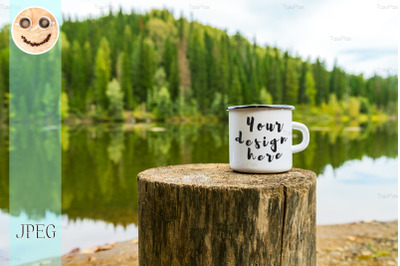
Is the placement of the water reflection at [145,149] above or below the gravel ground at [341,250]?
above

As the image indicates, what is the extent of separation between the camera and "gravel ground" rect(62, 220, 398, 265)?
2.60m

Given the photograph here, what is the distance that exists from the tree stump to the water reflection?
450 cm

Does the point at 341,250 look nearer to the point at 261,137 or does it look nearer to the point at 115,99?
the point at 261,137

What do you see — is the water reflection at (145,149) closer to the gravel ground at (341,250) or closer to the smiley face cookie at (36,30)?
the gravel ground at (341,250)

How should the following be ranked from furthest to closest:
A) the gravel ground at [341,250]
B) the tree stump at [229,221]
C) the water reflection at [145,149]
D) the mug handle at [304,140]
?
the water reflection at [145,149]
the gravel ground at [341,250]
the mug handle at [304,140]
the tree stump at [229,221]

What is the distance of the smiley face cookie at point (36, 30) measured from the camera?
315cm

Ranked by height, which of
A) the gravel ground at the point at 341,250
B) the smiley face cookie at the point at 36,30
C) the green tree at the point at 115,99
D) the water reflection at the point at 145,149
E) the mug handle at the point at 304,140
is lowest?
the gravel ground at the point at 341,250

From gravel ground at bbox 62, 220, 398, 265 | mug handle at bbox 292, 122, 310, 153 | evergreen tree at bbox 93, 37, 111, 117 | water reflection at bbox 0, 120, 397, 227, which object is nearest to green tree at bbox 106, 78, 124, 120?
evergreen tree at bbox 93, 37, 111, 117

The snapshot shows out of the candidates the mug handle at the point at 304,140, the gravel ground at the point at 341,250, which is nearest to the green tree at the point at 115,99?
the gravel ground at the point at 341,250

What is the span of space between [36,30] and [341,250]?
3580mm

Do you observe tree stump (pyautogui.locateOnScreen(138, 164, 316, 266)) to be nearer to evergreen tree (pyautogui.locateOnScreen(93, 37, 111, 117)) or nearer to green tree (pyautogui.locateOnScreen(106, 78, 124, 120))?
green tree (pyautogui.locateOnScreen(106, 78, 124, 120))

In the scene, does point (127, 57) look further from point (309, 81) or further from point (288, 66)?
point (309, 81)

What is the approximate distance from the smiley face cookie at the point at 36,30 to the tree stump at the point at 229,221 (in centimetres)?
270

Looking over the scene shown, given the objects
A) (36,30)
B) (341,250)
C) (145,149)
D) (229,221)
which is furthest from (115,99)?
(229,221)
